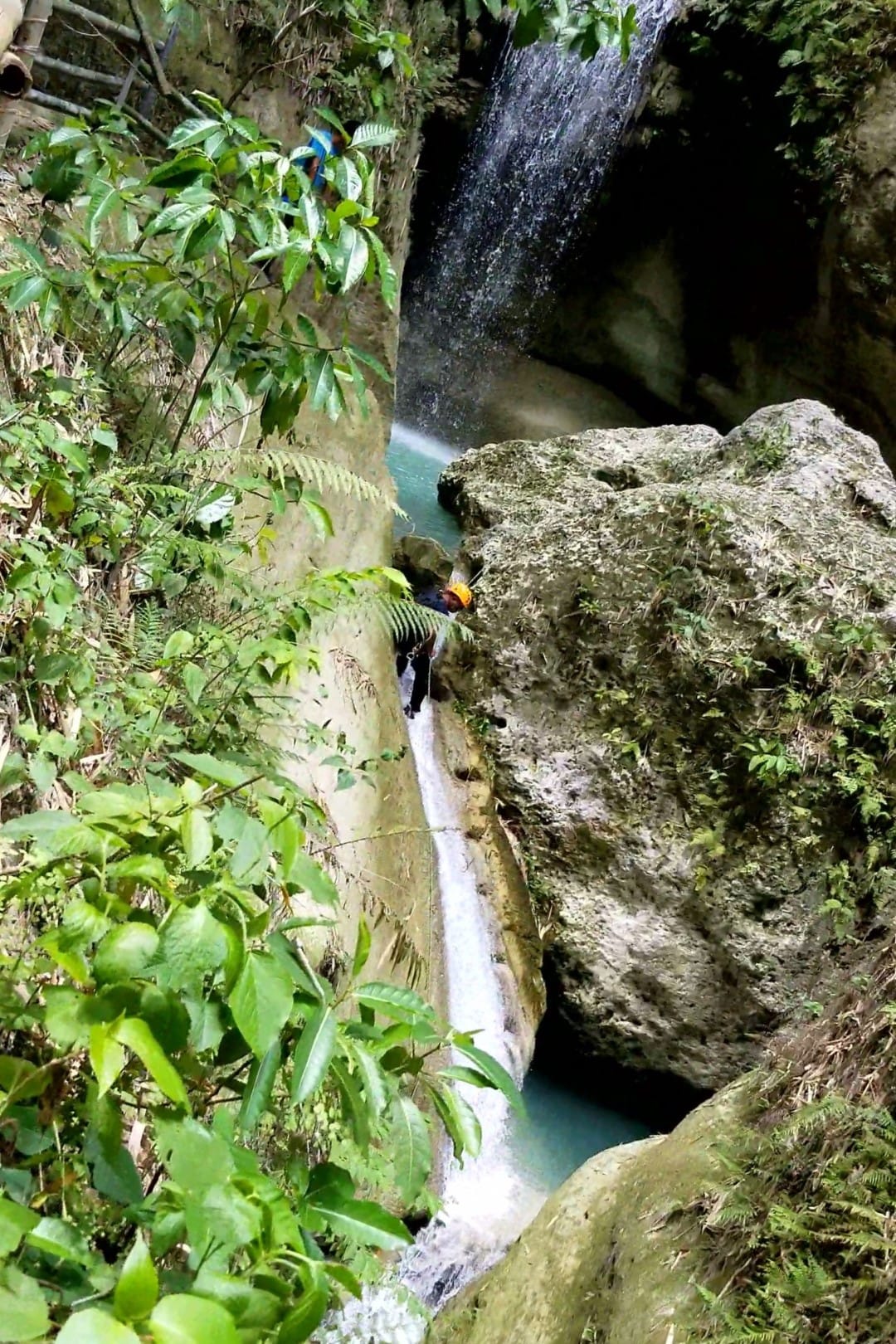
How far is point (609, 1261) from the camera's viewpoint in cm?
264

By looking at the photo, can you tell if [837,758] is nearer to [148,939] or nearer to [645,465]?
[645,465]

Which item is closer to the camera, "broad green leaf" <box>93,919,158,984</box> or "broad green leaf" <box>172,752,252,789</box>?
"broad green leaf" <box>93,919,158,984</box>

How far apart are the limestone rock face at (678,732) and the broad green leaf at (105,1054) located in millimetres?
4532

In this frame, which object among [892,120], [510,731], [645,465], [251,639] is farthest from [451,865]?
[892,120]

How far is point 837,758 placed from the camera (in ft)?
16.2

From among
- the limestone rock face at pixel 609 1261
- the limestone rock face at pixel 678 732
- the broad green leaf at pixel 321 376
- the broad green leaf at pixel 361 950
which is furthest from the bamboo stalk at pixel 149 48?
the limestone rock face at pixel 609 1261

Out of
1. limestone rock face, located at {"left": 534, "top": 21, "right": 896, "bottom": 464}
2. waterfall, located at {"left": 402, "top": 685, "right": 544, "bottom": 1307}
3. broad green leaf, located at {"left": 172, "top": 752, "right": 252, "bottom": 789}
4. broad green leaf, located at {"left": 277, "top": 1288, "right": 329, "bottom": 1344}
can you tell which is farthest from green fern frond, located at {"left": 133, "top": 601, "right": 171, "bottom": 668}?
limestone rock face, located at {"left": 534, "top": 21, "right": 896, "bottom": 464}

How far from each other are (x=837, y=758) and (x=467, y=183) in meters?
11.8

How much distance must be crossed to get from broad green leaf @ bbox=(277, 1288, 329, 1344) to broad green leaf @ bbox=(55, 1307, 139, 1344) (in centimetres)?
18

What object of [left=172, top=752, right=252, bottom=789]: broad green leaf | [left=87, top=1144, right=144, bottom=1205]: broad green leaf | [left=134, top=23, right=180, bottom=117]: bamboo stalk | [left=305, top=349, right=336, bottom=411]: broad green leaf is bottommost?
[left=87, top=1144, right=144, bottom=1205]: broad green leaf

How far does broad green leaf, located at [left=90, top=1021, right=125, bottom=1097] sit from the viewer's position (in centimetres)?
83

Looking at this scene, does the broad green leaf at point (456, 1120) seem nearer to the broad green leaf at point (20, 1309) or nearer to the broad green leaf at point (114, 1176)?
the broad green leaf at point (114, 1176)

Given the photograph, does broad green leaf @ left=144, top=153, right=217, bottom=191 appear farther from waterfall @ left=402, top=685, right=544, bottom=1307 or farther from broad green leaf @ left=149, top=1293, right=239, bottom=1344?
waterfall @ left=402, top=685, right=544, bottom=1307

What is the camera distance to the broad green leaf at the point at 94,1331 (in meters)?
0.68
